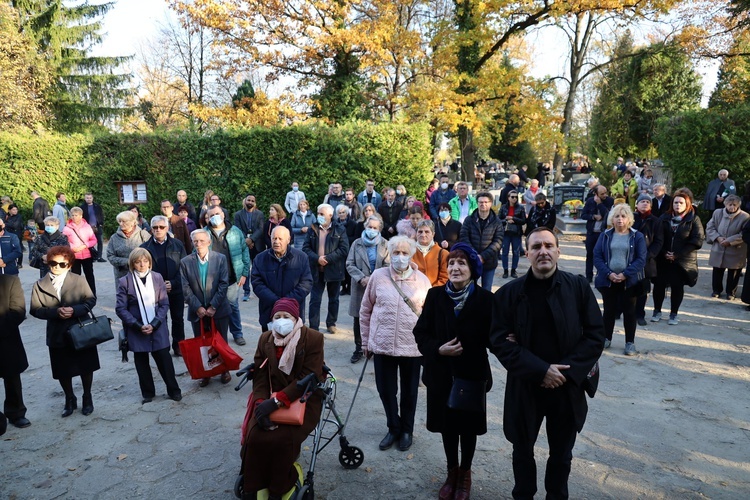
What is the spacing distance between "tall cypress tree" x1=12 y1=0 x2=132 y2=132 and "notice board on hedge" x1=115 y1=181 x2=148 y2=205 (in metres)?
10.4

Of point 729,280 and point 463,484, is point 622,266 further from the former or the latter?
point 729,280

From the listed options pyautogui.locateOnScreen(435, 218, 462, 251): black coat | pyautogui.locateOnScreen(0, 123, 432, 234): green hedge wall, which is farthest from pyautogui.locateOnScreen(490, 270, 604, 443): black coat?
pyautogui.locateOnScreen(0, 123, 432, 234): green hedge wall

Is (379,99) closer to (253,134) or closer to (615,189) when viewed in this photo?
(253,134)

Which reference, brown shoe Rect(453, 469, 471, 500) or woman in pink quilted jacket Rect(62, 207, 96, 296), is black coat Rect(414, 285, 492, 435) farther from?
woman in pink quilted jacket Rect(62, 207, 96, 296)

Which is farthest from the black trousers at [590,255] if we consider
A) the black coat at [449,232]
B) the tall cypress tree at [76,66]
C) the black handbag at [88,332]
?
the tall cypress tree at [76,66]

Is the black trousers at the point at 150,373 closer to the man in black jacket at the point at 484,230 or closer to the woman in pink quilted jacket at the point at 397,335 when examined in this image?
the woman in pink quilted jacket at the point at 397,335

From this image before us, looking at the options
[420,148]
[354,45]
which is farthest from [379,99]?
[420,148]

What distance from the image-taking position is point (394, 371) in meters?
4.56

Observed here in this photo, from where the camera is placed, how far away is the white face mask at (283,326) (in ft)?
13.2

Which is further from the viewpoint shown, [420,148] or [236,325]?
[420,148]

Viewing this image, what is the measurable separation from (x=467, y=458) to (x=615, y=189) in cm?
1371

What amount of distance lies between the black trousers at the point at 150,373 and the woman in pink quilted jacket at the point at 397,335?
2494mm

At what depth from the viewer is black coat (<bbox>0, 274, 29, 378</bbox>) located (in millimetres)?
4922

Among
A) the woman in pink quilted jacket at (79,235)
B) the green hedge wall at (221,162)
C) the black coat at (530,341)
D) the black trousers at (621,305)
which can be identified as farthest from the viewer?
the green hedge wall at (221,162)
